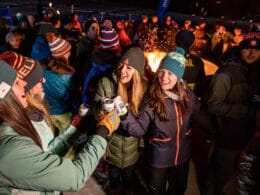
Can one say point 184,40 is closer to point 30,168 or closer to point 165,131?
point 165,131

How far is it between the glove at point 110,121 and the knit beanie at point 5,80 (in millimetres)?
868

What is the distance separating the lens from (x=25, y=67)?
2.33m

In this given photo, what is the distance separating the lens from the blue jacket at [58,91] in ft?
14.0

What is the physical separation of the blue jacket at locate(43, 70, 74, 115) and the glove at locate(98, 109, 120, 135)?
182 cm

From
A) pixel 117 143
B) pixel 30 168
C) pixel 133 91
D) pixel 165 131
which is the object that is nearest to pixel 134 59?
pixel 133 91

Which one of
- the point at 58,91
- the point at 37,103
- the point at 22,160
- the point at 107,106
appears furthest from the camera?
the point at 58,91

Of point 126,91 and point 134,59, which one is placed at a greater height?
point 134,59

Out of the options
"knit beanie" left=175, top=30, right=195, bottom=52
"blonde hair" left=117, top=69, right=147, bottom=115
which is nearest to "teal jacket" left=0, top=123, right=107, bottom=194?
"blonde hair" left=117, top=69, right=147, bottom=115

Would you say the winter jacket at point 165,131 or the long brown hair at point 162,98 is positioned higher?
the long brown hair at point 162,98

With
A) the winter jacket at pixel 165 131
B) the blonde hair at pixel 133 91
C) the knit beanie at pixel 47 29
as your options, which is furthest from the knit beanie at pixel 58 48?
the winter jacket at pixel 165 131

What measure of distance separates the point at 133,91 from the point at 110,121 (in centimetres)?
103

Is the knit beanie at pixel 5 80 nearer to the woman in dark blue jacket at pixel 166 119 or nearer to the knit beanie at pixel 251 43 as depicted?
the woman in dark blue jacket at pixel 166 119

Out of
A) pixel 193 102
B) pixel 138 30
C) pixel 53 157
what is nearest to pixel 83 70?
pixel 193 102

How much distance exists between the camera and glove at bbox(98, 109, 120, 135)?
94.7 inches
